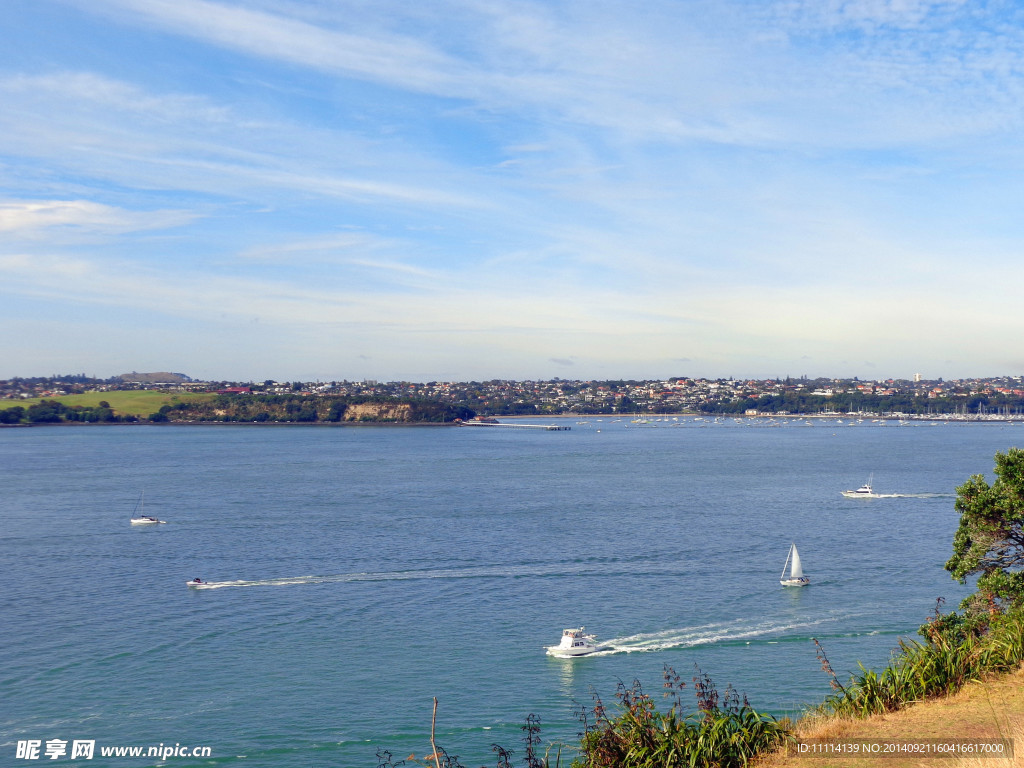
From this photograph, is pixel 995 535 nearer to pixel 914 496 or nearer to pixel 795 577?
pixel 795 577

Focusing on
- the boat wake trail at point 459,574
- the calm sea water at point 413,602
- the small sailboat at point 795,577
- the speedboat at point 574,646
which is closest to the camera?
the calm sea water at point 413,602

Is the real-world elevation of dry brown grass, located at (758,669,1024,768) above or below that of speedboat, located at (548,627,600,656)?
above

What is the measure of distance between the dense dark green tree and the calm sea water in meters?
7.11

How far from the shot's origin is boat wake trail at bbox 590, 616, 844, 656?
111 ft

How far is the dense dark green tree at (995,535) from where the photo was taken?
21.6m

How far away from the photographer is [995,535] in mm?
21984

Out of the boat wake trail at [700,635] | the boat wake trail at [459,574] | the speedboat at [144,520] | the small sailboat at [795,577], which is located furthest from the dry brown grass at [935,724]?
the speedboat at [144,520]

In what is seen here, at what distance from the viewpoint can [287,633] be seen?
36.5 m

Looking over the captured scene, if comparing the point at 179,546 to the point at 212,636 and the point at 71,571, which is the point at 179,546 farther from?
the point at 212,636

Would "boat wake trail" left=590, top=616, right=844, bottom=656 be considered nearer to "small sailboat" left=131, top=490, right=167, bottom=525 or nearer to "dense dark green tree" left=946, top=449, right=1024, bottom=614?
"dense dark green tree" left=946, top=449, right=1024, bottom=614

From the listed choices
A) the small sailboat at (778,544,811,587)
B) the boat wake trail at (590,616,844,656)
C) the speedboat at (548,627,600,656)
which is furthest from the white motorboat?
the speedboat at (548,627,600,656)

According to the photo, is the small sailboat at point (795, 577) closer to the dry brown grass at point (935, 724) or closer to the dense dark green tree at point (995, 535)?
the dense dark green tree at point (995, 535)

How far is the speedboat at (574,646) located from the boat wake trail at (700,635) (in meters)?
0.44

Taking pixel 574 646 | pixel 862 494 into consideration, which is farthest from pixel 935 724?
pixel 862 494
